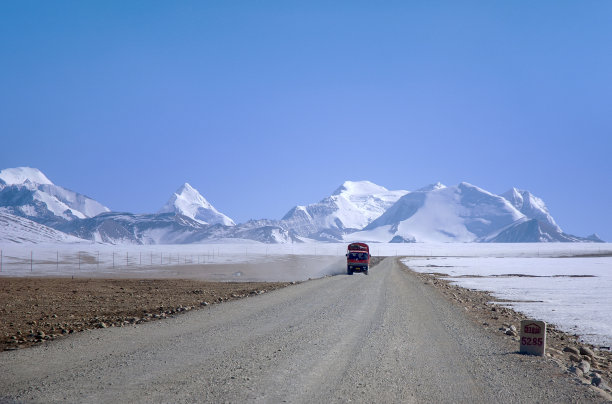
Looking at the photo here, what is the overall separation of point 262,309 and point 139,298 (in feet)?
29.7

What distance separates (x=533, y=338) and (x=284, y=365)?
20.3 ft

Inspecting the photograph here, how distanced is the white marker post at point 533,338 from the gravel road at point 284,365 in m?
0.40

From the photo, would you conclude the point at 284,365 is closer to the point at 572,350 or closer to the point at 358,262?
the point at 572,350

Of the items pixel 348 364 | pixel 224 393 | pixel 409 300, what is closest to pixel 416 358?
pixel 348 364

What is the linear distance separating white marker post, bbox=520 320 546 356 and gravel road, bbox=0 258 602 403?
399 millimetres

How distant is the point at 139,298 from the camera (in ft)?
92.6

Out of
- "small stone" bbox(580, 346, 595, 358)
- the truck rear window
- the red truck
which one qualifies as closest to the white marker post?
"small stone" bbox(580, 346, 595, 358)

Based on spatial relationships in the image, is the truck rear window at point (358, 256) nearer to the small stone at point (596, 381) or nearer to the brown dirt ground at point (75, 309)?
the brown dirt ground at point (75, 309)

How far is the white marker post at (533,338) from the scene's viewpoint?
42.8 feet

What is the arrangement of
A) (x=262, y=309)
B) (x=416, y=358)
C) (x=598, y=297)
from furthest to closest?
(x=598, y=297), (x=262, y=309), (x=416, y=358)

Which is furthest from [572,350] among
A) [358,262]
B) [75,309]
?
[358,262]

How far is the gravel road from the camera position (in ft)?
29.6

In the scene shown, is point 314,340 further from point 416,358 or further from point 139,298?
point 139,298

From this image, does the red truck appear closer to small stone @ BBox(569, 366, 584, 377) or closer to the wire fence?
the wire fence
